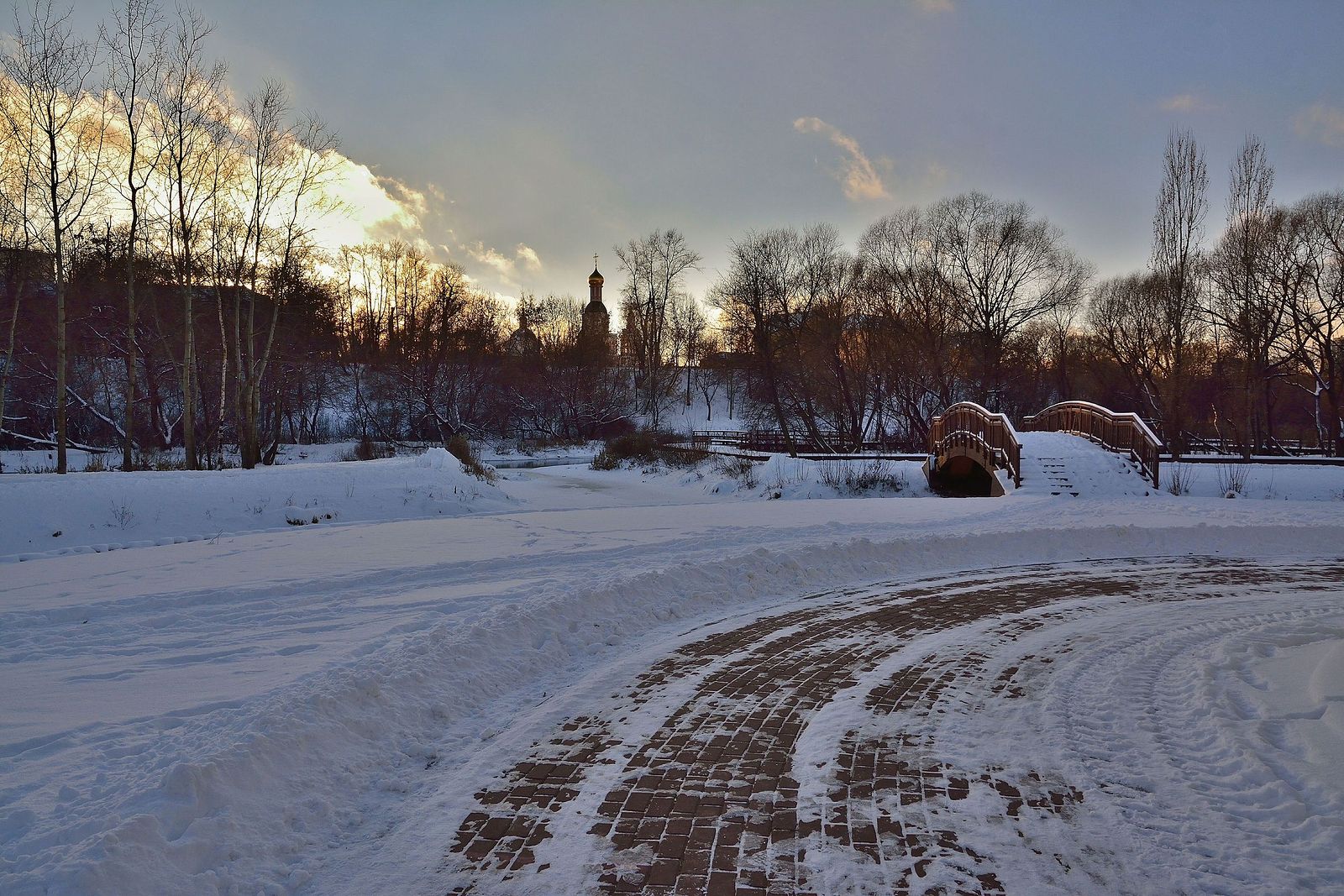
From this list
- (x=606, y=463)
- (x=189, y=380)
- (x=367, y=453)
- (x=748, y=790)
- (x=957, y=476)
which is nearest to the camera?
(x=748, y=790)

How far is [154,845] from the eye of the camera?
3176 millimetres

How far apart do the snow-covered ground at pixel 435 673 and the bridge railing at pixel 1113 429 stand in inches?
312

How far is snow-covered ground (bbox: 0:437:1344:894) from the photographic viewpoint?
11.2 ft

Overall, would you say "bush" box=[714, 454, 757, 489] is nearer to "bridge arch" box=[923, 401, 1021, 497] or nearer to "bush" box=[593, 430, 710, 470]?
"bush" box=[593, 430, 710, 470]

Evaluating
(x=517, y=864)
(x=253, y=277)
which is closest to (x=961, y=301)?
→ (x=253, y=277)

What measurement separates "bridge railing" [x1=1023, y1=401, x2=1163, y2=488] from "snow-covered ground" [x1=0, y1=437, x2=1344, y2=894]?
791 cm

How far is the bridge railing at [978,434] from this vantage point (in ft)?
71.1

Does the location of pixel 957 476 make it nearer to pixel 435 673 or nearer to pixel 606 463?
pixel 606 463

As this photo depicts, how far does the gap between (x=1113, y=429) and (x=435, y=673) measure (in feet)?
80.6

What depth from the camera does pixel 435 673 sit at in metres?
5.65

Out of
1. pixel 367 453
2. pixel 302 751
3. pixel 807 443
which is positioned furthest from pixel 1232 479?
pixel 367 453

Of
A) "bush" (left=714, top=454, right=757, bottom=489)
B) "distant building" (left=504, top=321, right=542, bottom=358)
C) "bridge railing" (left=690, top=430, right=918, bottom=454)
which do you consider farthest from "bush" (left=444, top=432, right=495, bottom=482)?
"distant building" (left=504, top=321, right=542, bottom=358)

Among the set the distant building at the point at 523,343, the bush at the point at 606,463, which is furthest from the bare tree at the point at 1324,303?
the distant building at the point at 523,343

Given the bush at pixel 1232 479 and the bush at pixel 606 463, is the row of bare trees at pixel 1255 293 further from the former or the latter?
the bush at pixel 606 463
